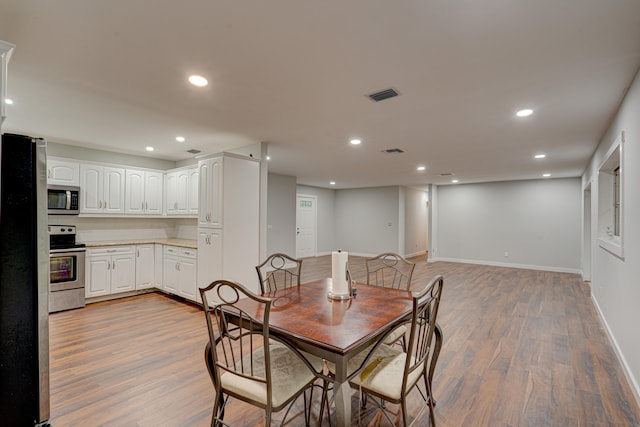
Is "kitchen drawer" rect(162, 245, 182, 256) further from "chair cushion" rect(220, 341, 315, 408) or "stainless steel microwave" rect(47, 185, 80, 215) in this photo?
"chair cushion" rect(220, 341, 315, 408)

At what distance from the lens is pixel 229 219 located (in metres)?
4.09

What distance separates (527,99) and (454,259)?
7.45m

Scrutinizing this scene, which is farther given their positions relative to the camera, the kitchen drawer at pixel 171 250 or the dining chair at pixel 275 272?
the kitchen drawer at pixel 171 250

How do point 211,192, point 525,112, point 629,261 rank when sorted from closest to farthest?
point 629,261 → point 525,112 → point 211,192

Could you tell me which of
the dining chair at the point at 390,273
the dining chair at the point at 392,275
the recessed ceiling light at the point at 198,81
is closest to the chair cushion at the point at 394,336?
the dining chair at the point at 392,275

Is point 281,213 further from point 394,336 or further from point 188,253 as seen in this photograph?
point 394,336

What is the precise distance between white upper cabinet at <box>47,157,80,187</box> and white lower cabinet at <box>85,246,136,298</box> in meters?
1.07

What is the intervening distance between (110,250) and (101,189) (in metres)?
1.00

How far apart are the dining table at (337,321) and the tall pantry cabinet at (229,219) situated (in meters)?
1.91

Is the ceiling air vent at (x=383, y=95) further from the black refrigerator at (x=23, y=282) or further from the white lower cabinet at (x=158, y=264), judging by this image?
the white lower cabinet at (x=158, y=264)

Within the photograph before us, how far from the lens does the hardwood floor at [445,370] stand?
6.84 ft

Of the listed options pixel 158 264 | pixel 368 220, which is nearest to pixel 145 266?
pixel 158 264

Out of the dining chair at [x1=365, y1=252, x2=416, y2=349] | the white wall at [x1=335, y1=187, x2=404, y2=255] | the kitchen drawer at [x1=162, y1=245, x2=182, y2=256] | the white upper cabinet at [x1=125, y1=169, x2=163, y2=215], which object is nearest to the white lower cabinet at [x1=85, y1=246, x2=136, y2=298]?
the kitchen drawer at [x1=162, y1=245, x2=182, y2=256]

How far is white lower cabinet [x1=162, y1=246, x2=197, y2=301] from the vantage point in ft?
14.8
